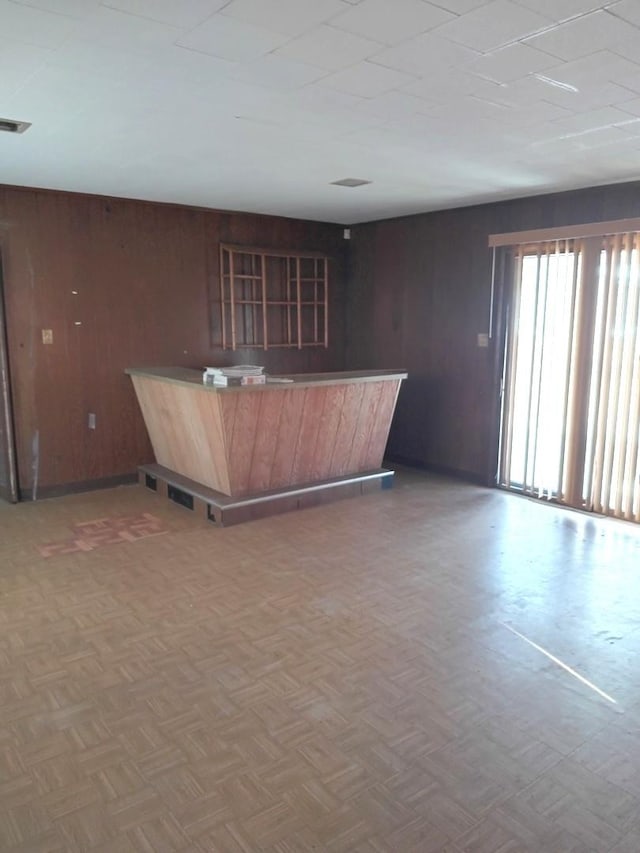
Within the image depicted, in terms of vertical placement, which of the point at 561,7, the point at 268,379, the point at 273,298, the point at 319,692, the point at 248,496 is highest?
the point at 561,7

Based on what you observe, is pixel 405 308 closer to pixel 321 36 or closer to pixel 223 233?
pixel 223 233

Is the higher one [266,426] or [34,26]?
[34,26]

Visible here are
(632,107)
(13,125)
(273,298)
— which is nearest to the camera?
(632,107)

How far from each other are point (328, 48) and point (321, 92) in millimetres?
490

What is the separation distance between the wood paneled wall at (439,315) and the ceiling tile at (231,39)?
339cm

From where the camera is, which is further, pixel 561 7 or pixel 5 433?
pixel 5 433

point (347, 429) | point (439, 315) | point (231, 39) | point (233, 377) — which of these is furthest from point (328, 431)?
point (231, 39)

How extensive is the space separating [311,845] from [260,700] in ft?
2.44

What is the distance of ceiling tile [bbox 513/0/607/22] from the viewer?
193 cm

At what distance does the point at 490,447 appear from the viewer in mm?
5734

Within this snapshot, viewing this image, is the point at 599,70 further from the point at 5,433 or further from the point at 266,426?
the point at 5,433

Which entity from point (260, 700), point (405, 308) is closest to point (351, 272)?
point (405, 308)

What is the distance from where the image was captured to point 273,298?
656 centimetres

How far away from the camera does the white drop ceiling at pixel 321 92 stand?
2074 mm
